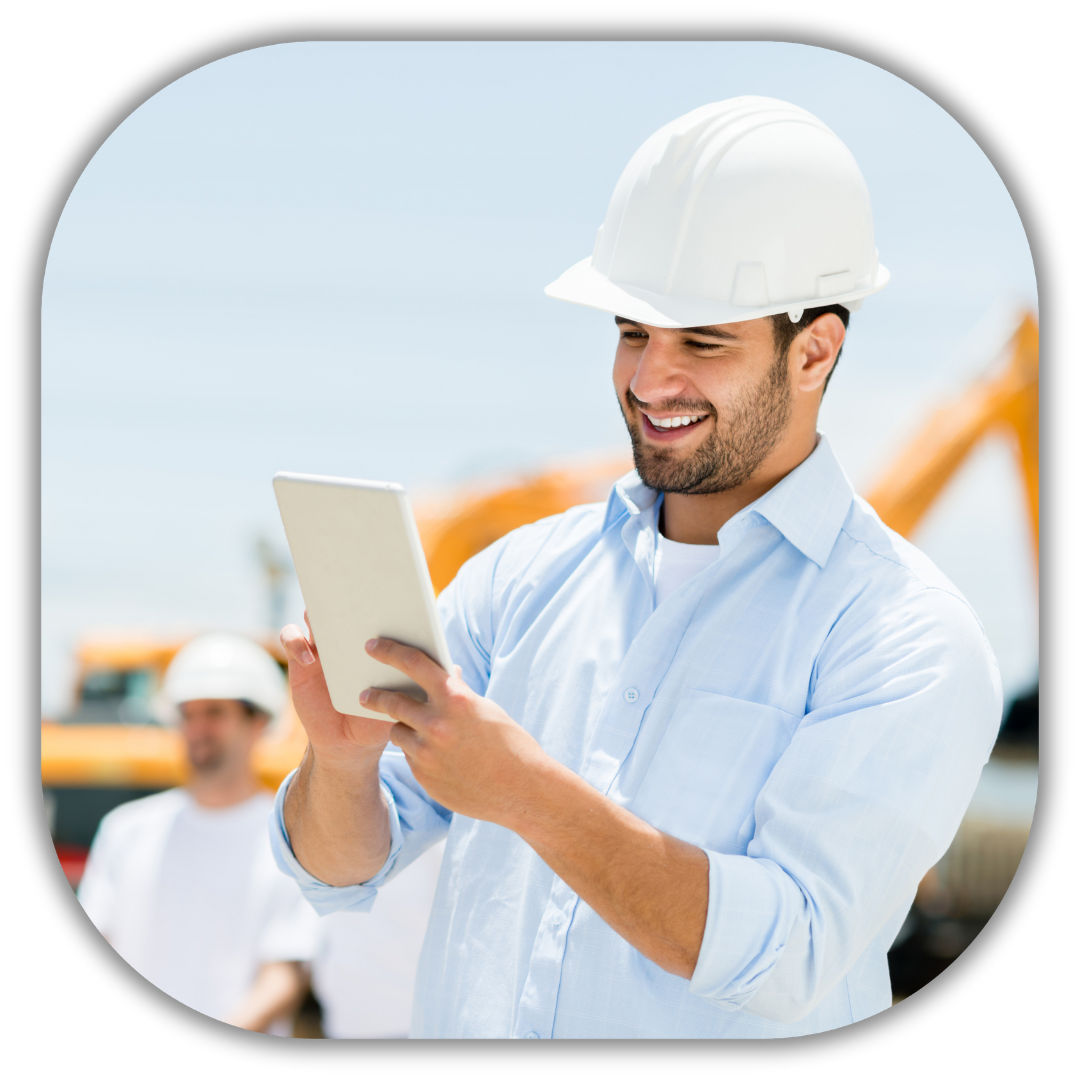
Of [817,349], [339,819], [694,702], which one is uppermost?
[817,349]

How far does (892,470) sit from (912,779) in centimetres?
614

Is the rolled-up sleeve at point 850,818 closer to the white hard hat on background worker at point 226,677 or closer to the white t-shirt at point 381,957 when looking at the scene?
the white t-shirt at point 381,957

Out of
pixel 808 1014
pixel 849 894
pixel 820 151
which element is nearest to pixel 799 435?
pixel 820 151

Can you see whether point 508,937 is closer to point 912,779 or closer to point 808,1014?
point 808,1014

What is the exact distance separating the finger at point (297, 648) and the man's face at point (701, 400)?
0.69 metres

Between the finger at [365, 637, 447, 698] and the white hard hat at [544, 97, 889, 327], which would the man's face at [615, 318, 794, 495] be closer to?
the white hard hat at [544, 97, 889, 327]

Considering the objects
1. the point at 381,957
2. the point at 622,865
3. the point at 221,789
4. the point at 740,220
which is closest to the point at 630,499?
the point at 740,220

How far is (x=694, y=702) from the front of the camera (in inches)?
82.1

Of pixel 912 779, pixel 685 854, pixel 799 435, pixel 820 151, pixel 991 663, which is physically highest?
pixel 820 151

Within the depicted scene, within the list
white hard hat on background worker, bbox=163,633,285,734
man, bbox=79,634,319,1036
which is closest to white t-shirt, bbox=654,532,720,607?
man, bbox=79,634,319,1036

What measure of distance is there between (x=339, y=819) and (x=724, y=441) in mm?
987

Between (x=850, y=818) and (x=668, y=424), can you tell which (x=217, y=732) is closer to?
(x=668, y=424)

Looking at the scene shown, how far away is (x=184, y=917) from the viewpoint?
4.74 metres

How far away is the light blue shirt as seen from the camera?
6.07ft
